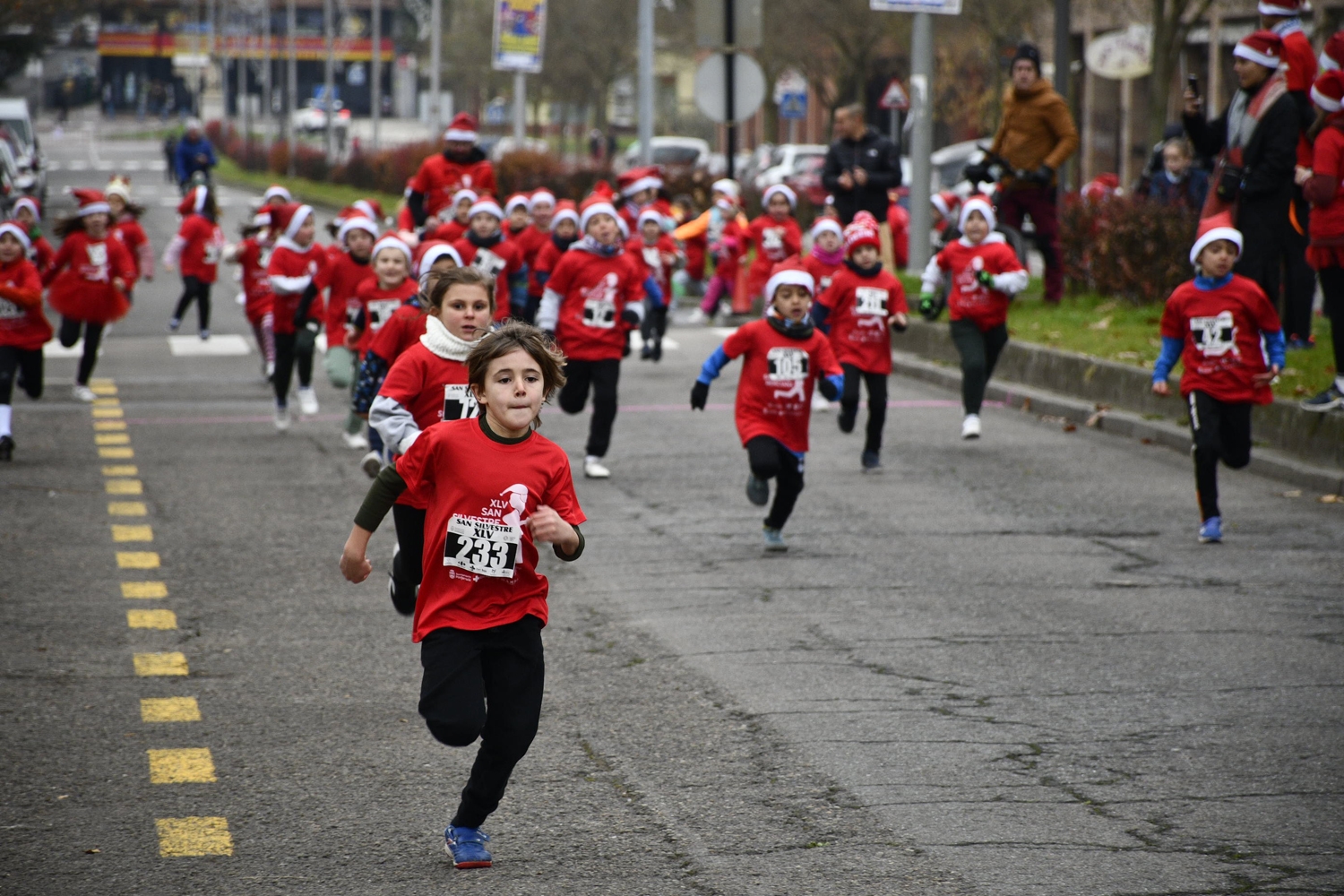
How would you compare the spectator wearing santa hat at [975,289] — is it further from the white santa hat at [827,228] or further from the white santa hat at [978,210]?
the white santa hat at [827,228]

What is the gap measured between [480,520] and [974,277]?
27.5 feet

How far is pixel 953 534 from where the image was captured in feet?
32.6

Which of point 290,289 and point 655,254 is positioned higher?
point 655,254

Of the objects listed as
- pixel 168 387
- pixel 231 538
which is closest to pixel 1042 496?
pixel 231 538

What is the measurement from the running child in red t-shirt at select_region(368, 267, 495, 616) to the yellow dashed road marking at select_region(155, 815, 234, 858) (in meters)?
1.63

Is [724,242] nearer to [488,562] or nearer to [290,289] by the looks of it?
[290,289]

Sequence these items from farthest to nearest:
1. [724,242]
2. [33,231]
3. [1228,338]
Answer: [724,242]
[33,231]
[1228,338]

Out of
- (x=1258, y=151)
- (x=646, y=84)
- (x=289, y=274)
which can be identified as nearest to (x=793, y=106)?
(x=646, y=84)

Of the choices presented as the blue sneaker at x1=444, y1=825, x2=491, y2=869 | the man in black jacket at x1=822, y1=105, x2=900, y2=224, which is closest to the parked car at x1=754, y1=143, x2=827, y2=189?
the man in black jacket at x1=822, y1=105, x2=900, y2=224

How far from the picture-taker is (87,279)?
15.0m

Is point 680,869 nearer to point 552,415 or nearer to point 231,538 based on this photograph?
point 231,538

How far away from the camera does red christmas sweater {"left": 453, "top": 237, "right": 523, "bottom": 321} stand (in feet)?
47.1

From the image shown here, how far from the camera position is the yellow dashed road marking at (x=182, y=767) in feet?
18.6

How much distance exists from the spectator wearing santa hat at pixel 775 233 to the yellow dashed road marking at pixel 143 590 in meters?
9.41
